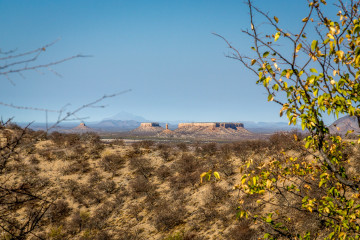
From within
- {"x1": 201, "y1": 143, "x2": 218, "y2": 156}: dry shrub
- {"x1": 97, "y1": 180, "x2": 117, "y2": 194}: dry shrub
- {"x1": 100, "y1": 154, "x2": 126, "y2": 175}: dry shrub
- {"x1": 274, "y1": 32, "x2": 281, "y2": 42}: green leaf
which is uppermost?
{"x1": 274, "y1": 32, "x2": 281, "y2": 42}: green leaf

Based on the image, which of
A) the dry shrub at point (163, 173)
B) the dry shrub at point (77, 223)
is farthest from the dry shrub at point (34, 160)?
the dry shrub at point (163, 173)

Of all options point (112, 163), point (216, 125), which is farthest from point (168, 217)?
point (216, 125)

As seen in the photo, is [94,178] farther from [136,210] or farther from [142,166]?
[136,210]

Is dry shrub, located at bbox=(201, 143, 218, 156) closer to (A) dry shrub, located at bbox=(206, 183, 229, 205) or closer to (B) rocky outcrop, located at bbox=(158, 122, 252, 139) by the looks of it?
(A) dry shrub, located at bbox=(206, 183, 229, 205)

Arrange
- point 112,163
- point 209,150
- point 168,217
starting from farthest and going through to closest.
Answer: point 209,150 < point 112,163 < point 168,217

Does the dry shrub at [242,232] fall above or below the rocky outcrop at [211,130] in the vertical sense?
below

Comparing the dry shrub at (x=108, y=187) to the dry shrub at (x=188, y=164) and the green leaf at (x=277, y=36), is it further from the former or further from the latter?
the green leaf at (x=277, y=36)

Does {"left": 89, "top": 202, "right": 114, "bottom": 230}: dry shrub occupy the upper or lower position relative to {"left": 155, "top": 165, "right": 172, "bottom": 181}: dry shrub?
lower

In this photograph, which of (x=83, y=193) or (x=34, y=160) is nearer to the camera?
(x=83, y=193)

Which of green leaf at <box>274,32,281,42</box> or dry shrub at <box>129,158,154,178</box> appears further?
dry shrub at <box>129,158,154,178</box>

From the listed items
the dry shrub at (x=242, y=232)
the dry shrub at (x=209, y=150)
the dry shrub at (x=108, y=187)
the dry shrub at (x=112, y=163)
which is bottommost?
the dry shrub at (x=242, y=232)

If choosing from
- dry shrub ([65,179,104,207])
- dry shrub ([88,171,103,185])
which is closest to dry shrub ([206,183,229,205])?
dry shrub ([65,179,104,207])

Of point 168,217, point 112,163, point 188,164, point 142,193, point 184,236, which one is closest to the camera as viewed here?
point 184,236

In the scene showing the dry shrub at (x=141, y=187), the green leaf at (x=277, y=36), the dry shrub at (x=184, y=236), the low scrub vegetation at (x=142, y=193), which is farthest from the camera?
the dry shrub at (x=141, y=187)
